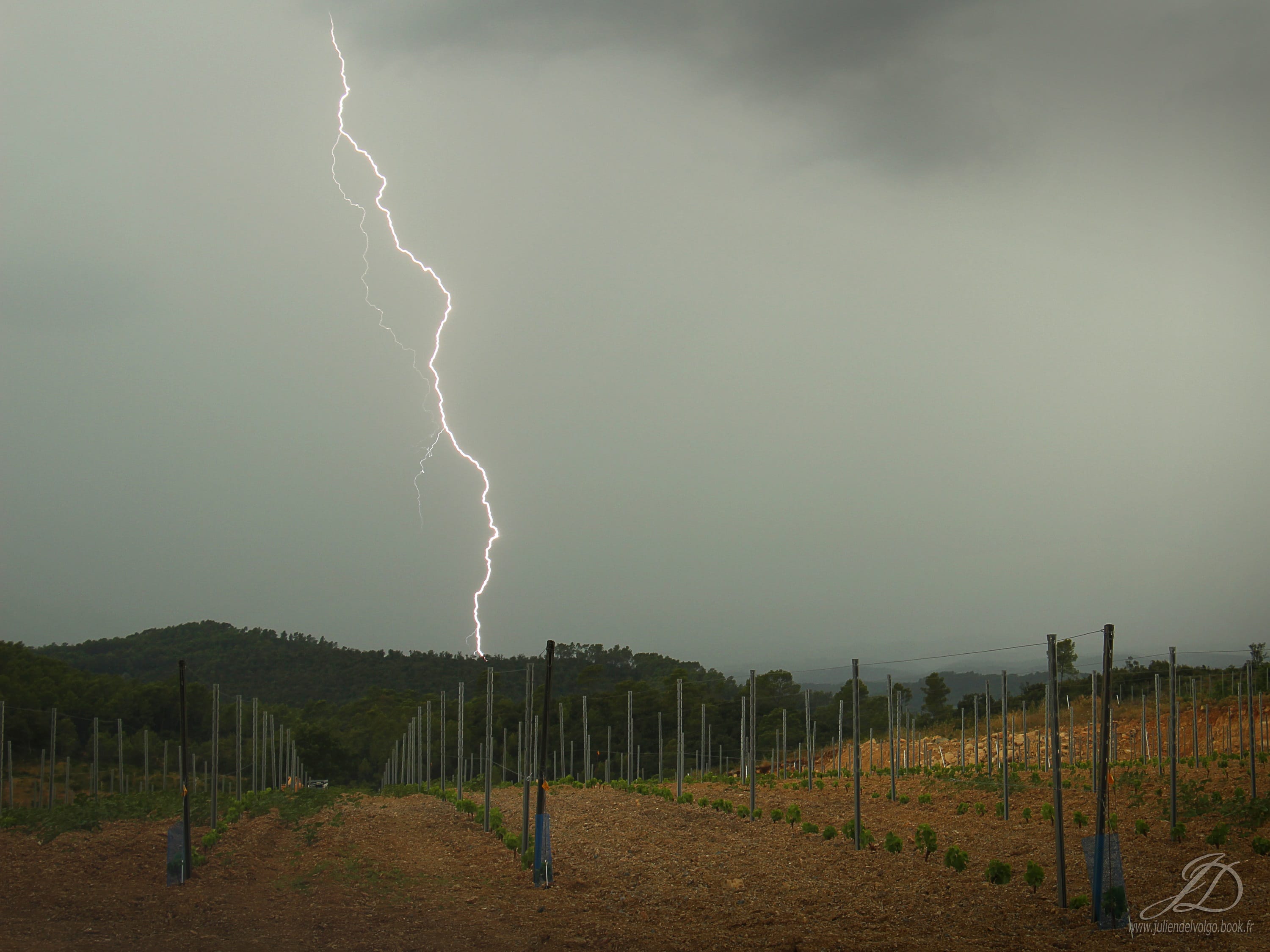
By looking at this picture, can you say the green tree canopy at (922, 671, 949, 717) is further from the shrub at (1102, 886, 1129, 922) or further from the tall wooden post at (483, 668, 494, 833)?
the shrub at (1102, 886, 1129, 922)

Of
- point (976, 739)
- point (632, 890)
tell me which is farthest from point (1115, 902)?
point (976, 739)

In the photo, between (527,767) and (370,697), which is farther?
(370,697)

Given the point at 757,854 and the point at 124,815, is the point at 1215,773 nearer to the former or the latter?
the point at 757,854

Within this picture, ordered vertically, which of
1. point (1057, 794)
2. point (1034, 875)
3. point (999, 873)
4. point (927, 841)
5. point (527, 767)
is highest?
point (1057, 794)

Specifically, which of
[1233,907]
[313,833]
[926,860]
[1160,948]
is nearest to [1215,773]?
[926,860]

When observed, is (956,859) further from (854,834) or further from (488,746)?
(488,746)

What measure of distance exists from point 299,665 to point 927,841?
10145 cm

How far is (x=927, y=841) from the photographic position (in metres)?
15.8

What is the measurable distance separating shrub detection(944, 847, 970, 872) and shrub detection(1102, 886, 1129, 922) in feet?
10.9

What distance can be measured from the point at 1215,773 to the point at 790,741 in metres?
56.7

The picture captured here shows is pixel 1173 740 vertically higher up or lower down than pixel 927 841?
higher up

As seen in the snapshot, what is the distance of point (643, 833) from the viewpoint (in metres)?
20.4

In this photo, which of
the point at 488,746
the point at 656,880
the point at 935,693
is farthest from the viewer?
the point at 935,693

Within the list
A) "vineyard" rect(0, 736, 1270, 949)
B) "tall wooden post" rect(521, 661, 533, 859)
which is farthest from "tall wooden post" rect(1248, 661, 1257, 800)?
"tall wooden post" rect(521, 661, 533, 859)
